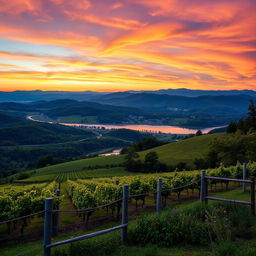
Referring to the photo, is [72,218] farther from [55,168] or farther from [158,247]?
[55,168]

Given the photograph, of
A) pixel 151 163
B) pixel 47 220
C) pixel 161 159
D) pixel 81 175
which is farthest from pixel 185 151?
pixel 47 220

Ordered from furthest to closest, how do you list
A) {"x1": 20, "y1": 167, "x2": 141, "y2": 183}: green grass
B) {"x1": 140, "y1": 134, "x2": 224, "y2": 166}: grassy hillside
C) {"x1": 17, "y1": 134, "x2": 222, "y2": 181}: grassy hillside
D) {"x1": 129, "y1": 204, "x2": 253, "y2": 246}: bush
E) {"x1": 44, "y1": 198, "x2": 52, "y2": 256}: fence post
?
{"x1": 17, "y1": 134, "x2": 222, "y2": 181}: grassy hillside
{"x1": 140, "y1": 134, "x2": 224, "y2": 166}: grassy hillside
{"x1": 20, "y1": 167, "x2": 141, "y2": 183}: green grass
{"x1": 129, "y1": 204, "x2": 253, "y2": 246}: bush
{"x1": 44, "y1": 198, "x2": 52, "y2": 256}: fence post

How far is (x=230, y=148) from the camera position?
129ft

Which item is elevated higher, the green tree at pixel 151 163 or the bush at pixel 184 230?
the bush at pixel 184 230

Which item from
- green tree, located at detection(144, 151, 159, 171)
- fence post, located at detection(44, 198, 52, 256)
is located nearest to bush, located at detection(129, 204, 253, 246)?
fence post, located at detection(44, 198, 52, 256)

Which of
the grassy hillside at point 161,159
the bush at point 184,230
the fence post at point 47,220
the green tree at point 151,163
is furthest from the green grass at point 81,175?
the fence post at point 47,220

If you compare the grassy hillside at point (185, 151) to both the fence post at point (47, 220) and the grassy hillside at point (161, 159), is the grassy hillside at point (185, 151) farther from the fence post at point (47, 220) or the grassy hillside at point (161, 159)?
the fence post at point (47, 220)

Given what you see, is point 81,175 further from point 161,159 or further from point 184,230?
point 184,230

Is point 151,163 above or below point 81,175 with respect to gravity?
above

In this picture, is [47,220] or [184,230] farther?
[184,230]

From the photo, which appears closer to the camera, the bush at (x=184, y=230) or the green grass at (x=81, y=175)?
the bush at (x=184, y=230)

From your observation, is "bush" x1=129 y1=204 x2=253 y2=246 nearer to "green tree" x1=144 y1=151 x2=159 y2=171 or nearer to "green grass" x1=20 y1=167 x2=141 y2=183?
"green grass" x1=20 y1=167 x2=141 y2=183

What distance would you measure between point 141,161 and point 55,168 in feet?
111

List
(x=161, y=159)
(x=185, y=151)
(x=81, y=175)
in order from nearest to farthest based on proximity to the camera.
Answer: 1. (x=81, y=175)
2. (x=161, y=159)
3. (x=185, y=151)
